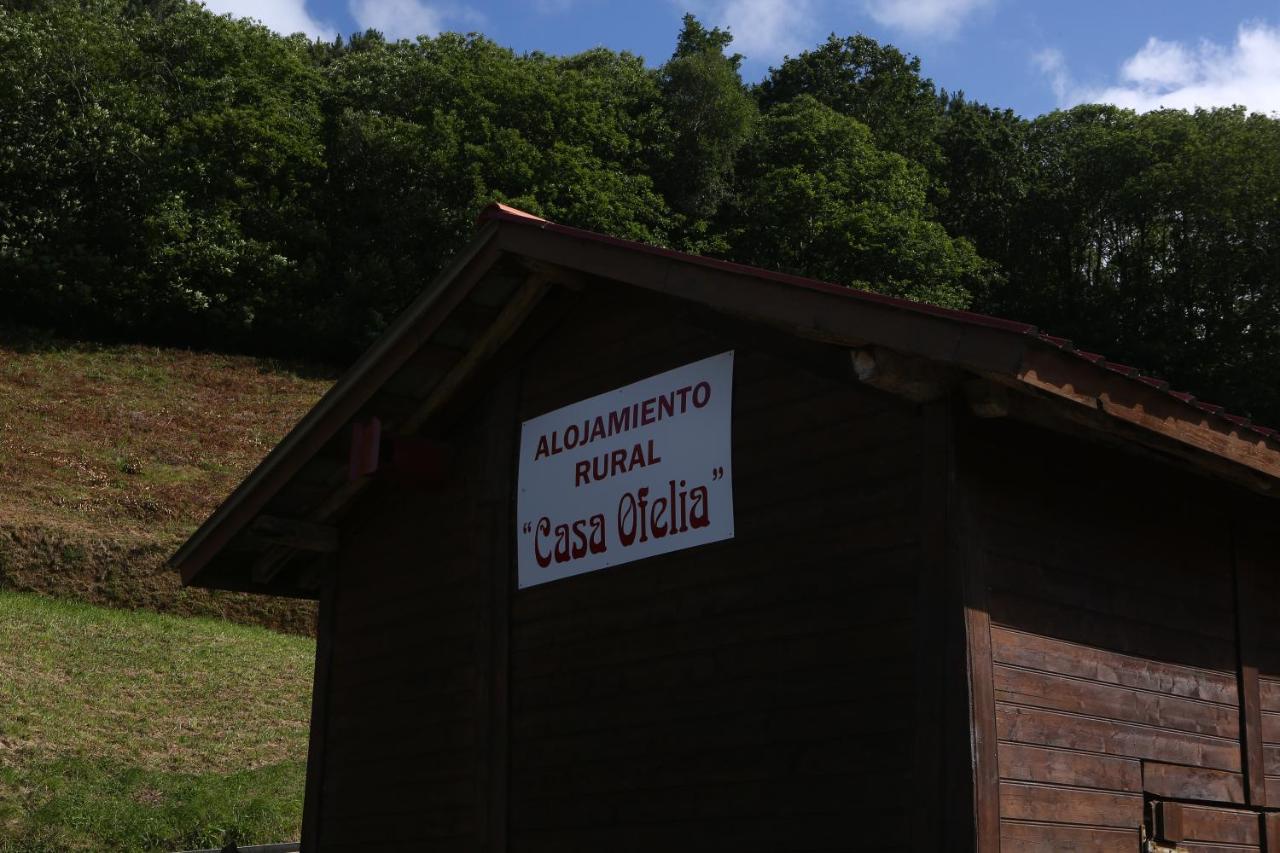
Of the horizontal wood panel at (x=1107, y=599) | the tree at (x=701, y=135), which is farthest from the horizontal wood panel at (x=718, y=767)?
the tree at (x=701, y=135)

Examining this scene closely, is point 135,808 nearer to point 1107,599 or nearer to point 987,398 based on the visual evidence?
point 1107,599

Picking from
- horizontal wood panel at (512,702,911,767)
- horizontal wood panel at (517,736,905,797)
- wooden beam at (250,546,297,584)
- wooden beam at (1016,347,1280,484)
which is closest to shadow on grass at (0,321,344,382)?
wooden beam at (250,546,297,584)

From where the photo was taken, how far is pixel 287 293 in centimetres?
5000

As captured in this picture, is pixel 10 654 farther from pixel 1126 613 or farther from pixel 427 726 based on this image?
pixel 1126 613

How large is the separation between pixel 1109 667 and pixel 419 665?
4933 millimetres

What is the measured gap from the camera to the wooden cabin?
7.12m

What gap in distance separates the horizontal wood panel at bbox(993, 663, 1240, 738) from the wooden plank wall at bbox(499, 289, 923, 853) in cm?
53

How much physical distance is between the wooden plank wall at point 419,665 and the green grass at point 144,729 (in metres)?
6.80

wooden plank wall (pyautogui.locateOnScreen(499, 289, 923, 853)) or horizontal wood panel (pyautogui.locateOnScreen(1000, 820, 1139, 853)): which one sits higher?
wooden plank wall (pyautogui.locateOnScreen(499, 289, 923, 853))

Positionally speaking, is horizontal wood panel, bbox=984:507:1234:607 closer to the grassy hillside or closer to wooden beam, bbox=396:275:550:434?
wooden beam, bbox=396:275:550:434

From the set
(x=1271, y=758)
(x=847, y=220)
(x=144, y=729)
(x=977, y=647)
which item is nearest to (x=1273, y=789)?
(x=1271, y=758)

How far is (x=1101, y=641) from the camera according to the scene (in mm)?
7617

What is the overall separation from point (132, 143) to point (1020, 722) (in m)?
45.6

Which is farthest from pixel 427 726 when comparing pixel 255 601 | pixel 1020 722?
pixel 255 601
